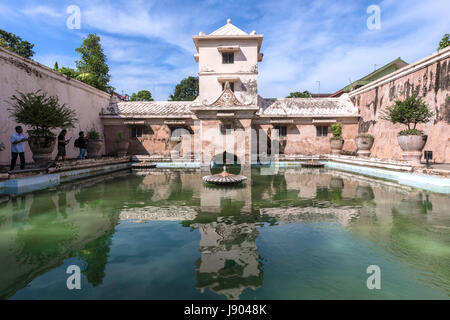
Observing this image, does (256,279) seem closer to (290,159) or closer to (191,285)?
(191,285)

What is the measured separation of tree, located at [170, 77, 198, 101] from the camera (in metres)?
45.8

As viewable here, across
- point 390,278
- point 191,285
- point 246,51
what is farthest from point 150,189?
point 246,51

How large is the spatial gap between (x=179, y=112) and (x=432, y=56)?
46.6 ft

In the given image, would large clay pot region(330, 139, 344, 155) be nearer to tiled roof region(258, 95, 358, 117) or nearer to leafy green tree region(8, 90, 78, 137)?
tiled roof region(258, 95, 358, 117)

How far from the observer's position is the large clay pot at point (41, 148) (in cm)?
856

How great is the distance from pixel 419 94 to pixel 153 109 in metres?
16.1

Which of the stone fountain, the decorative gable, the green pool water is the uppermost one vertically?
the decorative gable

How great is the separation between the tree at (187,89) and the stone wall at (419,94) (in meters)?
33.5

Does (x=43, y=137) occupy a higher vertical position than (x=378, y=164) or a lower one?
higher

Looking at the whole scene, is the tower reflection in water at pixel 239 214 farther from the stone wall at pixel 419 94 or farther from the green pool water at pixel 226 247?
the stone wall at pixel 419 94

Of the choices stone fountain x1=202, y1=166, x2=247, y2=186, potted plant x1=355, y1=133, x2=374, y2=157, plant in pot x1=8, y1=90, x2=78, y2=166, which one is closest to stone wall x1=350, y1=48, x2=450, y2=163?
potted plant x1=355, y1=133, x2=374, y2=157

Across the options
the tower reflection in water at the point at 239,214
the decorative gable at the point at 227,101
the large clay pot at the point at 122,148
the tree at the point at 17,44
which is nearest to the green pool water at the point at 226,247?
the tower reflection in water at the point at 239,214

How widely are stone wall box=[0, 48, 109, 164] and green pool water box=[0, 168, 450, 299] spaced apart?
6152 mm
